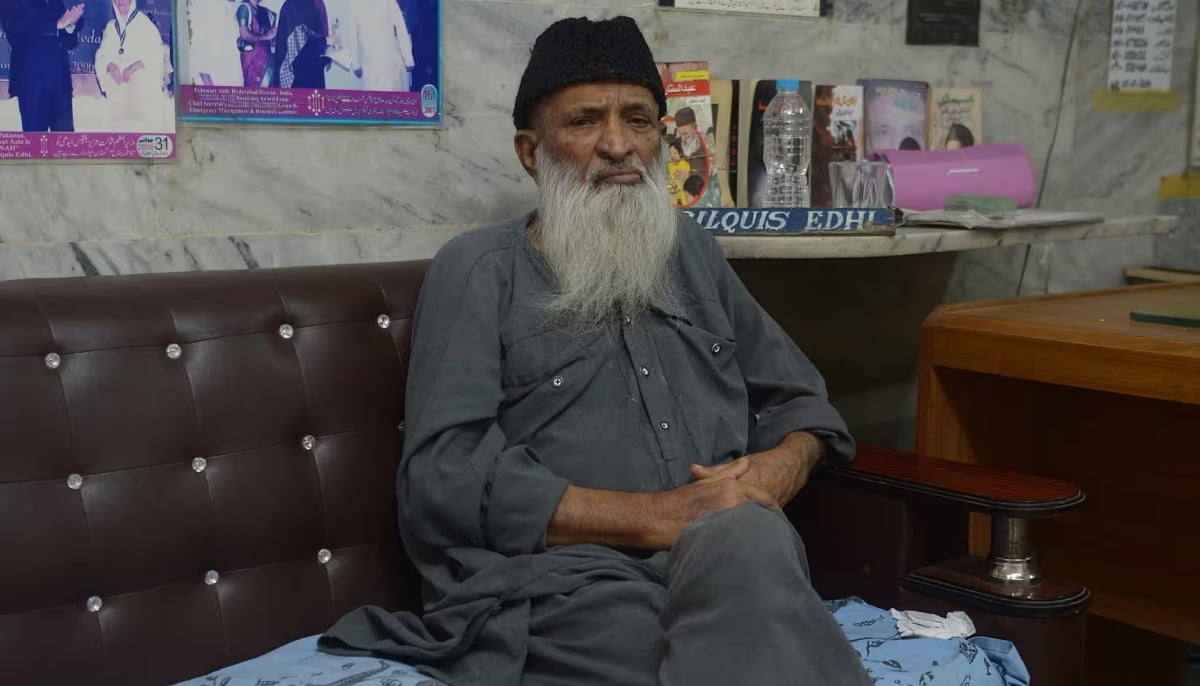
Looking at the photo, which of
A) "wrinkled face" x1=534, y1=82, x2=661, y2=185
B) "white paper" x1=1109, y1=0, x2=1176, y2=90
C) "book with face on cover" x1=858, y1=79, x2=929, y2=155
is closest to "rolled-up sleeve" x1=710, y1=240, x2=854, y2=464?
"wrinkled face" x1=534, y1=82, x2=661, y2=185

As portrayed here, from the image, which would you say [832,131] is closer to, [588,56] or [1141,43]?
[588,56]

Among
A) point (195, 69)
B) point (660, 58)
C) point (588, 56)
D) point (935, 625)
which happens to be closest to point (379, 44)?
point (195, 69)

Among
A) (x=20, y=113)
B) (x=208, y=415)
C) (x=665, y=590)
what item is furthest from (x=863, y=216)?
(x=20, y=113)

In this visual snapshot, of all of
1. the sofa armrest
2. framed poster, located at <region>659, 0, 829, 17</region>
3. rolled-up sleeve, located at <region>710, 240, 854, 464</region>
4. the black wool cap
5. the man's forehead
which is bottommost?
the sofa armrest

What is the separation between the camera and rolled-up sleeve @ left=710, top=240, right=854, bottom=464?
7.19 feet

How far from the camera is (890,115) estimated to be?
3057 mm

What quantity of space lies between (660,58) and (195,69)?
102 centimetres

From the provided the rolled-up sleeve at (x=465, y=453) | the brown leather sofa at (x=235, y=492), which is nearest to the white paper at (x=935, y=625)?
the brown leather sofa at (x=235, y=492)

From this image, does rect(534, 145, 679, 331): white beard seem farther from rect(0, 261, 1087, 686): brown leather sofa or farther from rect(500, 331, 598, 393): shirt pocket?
rect(0, 261, 1087, 686): brown leather sofa

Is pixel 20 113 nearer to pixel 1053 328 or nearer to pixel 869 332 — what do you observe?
pixel 1053 328

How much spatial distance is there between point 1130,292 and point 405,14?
5.54ft

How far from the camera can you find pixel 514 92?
252cm

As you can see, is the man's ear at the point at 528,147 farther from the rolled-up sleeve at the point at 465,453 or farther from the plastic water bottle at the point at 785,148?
the plastic water bottle at the point at 785,148

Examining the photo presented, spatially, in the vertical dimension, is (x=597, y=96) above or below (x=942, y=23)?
below
